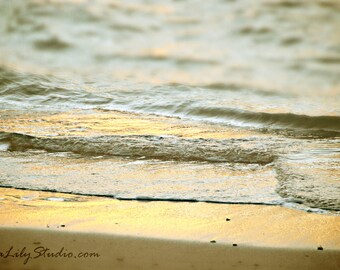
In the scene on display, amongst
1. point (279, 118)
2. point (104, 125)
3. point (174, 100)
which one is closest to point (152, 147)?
point (104, 125)

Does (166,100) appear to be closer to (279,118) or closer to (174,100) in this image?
(174,100)

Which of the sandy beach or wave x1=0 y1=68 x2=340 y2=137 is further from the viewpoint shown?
wave x1=0 y1=68 x2=340 y2=137

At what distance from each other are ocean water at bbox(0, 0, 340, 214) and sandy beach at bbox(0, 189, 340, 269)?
0.78 ft

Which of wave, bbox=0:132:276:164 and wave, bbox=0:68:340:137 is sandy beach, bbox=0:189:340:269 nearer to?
wave, bbox=0:132:276:164

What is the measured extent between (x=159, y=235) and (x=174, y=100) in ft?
16.3

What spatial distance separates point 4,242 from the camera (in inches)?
114

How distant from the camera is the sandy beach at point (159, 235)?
106 inches

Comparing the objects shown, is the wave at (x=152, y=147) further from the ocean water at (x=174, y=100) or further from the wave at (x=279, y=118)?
the wave at (x=279, y=118)

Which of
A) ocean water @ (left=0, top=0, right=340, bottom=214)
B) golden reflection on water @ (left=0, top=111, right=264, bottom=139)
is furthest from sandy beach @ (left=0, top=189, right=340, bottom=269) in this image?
golden reflection on water @ (left=0, top=111, right=264, bottom=139)

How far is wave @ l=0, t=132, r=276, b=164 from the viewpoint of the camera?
16.3ft

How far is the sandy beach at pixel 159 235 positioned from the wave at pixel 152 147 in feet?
4.67

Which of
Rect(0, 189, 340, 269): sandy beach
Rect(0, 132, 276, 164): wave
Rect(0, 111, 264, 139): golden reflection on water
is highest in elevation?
Rect(0, 189, 340, 269): sandy beach

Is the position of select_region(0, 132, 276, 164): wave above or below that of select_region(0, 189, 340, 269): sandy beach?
below

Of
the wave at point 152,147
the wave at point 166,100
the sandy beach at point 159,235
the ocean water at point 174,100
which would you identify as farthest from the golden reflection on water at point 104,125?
the sandy beach at point 159,235
